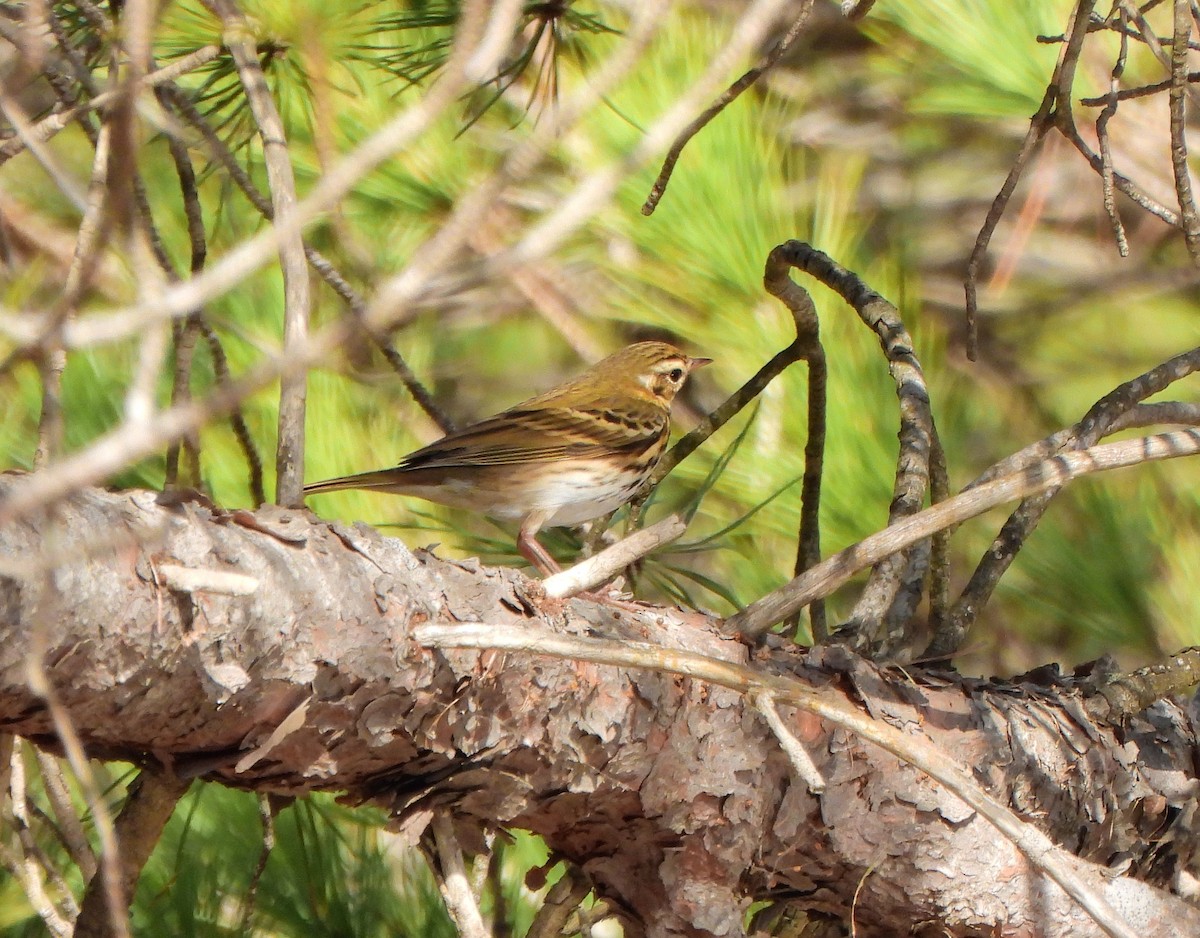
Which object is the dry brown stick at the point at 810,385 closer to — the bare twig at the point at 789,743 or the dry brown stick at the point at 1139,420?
the dry brown stick at the point at 1139,420

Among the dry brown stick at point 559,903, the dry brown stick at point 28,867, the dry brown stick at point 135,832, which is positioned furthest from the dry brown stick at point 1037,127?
the dry brown stick at point 28,867

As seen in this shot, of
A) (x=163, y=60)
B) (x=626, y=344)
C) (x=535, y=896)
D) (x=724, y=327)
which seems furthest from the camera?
(x=626, y=344)

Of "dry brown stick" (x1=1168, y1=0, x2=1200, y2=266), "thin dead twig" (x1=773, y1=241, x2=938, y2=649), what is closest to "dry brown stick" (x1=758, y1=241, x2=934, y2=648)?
"thin dead twig" (x1=773, y1=241, x2=938, y2=649)

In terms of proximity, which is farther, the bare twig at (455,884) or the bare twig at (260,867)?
the bare twig at (260,867)

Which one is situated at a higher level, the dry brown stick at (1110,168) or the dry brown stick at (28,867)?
the dry brown stick at (1110,168)

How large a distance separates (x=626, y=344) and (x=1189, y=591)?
1.71 meters

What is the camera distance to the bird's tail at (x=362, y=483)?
8.15 ft

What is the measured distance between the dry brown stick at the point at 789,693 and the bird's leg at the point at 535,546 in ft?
3.57

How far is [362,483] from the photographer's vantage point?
2.54 m

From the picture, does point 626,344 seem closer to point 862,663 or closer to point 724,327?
point 724,327

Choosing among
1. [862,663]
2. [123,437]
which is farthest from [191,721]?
[862,663]

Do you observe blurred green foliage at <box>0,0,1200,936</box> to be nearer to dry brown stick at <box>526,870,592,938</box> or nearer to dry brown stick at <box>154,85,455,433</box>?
dry brown stick at <box>154,85,455,433</box>

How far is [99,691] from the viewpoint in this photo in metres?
1.20

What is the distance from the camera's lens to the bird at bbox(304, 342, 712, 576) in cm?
288
